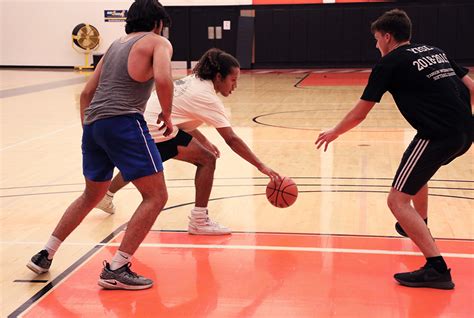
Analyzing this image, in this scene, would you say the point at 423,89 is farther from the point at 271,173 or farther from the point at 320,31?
the point at 320,31

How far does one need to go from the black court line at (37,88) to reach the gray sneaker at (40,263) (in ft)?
42.7

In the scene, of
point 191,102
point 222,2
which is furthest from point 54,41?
point 191,102

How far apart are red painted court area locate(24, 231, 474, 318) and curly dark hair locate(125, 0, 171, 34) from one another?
1.60 metres

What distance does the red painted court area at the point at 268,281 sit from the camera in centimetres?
420

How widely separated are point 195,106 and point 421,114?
5.72ft

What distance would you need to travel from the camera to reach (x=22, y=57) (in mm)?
27422

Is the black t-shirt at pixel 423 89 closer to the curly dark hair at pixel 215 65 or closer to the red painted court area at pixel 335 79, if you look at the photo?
the curly dark hair at pixel 215 65

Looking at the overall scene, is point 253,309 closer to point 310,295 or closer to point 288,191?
point 310,295

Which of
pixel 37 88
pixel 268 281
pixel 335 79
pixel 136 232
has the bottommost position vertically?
pixel 335 79

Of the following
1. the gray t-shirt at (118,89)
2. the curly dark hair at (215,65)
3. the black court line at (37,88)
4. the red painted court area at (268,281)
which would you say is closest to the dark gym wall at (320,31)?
the black court line at (37,88)

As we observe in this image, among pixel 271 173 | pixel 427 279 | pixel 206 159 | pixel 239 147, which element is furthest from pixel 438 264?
pixel 206 159

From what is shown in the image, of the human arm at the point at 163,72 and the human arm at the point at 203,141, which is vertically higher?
the human arm at the point at 163,72

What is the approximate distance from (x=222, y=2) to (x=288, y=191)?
21.1 metres

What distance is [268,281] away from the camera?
470cm
